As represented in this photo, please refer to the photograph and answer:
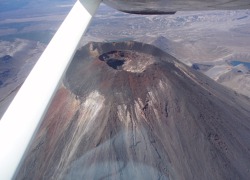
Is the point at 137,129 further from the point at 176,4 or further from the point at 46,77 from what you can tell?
the point at 46,77

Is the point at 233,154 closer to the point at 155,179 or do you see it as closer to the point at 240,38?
the point at 155,179

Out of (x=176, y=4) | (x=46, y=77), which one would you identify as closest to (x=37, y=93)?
(x=46, y=77)

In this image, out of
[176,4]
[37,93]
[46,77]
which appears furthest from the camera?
[176,4]

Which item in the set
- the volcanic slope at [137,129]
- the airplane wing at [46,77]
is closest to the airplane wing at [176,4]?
the airplane wing at [46,77]

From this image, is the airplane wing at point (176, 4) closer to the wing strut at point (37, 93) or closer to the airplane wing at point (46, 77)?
the airplane wing at point (46, 77)

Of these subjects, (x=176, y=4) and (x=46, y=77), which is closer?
(x=46, y=77)

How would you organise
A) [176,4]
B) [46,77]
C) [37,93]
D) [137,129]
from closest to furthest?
[37,93]
[46,77]
[176,4]
[137,129]
